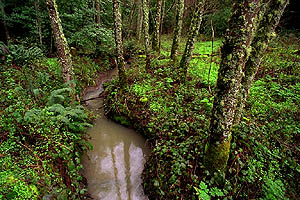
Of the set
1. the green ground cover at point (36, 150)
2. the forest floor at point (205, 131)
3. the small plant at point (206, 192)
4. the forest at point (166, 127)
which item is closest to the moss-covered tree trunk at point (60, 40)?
the forest at point (166, 127)

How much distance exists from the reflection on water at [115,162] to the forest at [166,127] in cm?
3

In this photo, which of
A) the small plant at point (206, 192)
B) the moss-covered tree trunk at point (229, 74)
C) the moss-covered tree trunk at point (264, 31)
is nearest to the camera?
the moss-covered tree trunk at point (229, 74)

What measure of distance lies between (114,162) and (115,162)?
0.03m

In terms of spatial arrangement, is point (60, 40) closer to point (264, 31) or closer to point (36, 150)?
point (36, 150)

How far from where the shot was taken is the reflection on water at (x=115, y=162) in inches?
181

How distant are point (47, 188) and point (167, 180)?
2.64 meters

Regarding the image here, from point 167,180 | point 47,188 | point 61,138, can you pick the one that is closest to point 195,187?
point 167,180

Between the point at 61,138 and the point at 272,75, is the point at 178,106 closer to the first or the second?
the point at 61,138

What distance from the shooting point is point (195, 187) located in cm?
352

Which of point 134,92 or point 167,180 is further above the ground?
point 134,92

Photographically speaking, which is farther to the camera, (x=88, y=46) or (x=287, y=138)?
(x=88, y=46)

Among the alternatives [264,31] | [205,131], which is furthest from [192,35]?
[205,131]

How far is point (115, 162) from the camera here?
5535mm

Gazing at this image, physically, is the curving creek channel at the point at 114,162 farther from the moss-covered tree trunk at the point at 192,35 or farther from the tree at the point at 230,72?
the moss-covered tree trunk at the point at 192,35
